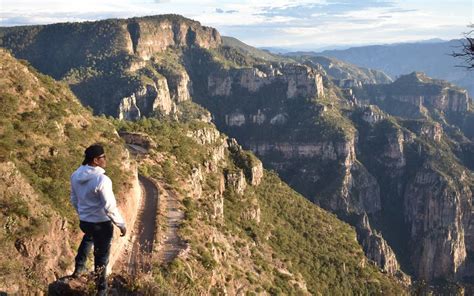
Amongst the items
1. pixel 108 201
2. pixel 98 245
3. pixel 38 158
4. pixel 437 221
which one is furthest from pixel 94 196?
pixel 437 221

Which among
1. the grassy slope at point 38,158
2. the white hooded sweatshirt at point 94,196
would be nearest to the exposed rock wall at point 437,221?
the grassy slope at point 38,158

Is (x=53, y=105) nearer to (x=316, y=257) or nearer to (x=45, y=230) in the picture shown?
(x=45, y=230)

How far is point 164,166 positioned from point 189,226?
1839 centimetres

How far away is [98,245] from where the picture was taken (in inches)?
592

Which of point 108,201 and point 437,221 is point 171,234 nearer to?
point 108,201

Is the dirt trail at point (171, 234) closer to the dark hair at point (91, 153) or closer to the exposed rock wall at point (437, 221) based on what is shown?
the dark hair at point (91, 153)

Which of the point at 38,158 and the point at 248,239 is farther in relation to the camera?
the point at 248,239

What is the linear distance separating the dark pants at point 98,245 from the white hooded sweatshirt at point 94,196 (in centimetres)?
25

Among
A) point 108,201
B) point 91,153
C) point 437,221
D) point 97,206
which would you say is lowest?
point 437,221

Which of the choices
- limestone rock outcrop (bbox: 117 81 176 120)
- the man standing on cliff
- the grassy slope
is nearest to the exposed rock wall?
limestone rock outcrop (bbox: 117 81 176 120)

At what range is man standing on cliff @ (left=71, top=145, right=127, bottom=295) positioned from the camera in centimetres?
1442

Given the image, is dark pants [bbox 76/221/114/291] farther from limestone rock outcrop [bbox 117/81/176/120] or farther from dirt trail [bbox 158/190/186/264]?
limestone rock outcrop [bbox 117/81/176/120]

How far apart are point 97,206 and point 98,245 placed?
1.35 meters

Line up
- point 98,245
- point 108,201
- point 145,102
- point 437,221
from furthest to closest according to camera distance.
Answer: point 437,221, point 145,102, point 98,245, point 108,201
